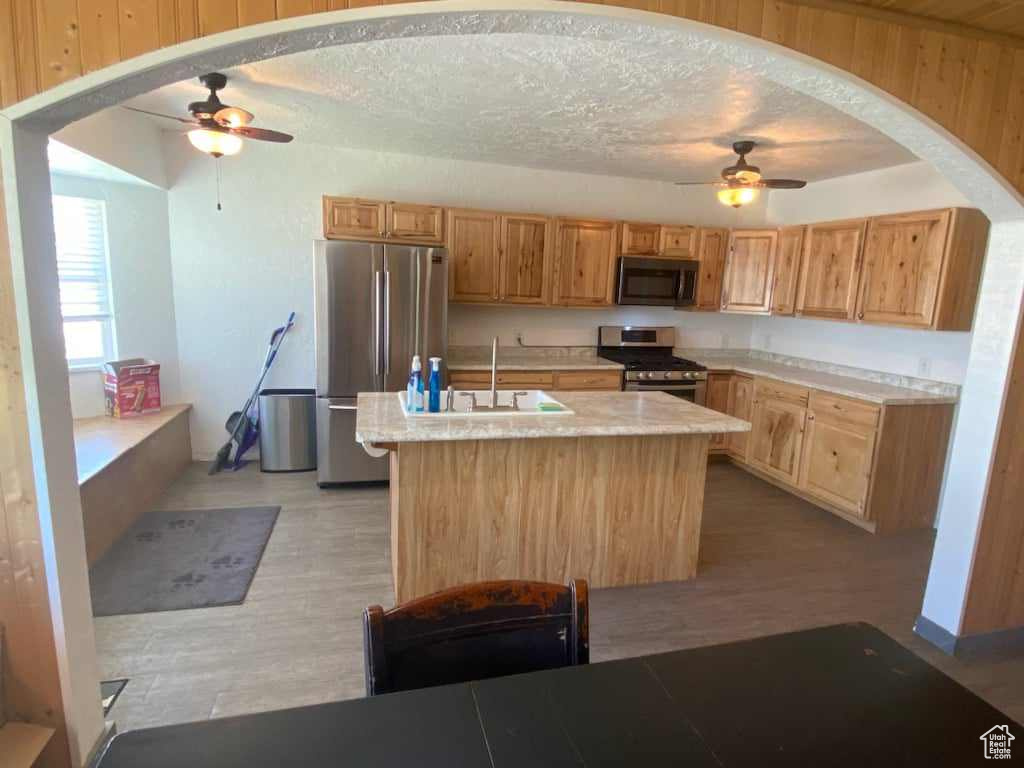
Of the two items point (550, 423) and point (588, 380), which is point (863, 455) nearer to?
point (588, 380)

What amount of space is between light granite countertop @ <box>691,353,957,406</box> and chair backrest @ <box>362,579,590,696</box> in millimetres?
3257

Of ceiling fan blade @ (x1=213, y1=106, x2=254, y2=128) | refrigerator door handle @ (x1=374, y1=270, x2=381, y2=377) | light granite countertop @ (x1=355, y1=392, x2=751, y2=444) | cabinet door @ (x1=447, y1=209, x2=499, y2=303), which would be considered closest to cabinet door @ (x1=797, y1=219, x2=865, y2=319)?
light granite countertop @ (x1=355, y1=392, x2=751, y2=444)

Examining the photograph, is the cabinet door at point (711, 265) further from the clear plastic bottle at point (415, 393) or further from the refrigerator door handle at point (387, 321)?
the clear plastic bottle at point (415, 393)

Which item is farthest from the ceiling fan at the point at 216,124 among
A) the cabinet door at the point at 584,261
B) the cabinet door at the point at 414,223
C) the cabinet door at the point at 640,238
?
the cabinet door at the point at 640,238

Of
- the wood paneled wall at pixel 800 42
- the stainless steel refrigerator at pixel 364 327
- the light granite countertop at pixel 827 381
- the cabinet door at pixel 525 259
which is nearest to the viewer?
the wood paneled wall at pixel 800 42

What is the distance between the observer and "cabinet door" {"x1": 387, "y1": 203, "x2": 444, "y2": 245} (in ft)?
13.8

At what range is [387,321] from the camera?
155 inches

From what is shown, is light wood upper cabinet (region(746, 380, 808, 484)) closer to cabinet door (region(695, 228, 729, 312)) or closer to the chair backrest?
cabinet door (region(695, 228, 729, 312))

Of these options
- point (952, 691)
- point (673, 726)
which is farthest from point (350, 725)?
point (952, 691)

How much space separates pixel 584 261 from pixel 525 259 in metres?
0.54

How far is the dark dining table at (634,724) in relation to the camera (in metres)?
0.88

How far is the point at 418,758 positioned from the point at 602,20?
1.73 meters

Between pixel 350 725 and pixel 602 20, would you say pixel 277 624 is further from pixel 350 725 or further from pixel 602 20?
pixel 602 20

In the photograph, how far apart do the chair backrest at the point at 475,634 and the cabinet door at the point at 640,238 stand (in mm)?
4050
